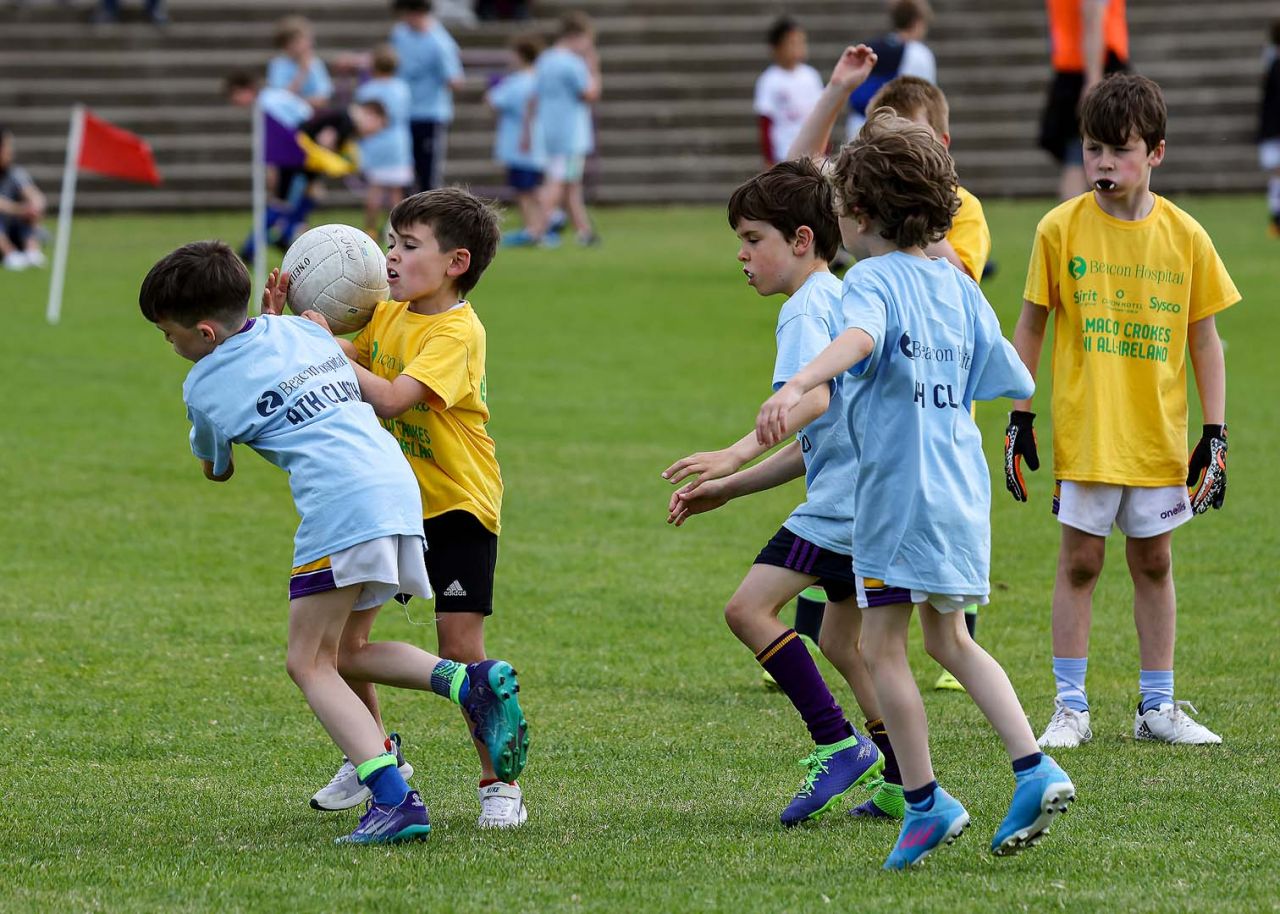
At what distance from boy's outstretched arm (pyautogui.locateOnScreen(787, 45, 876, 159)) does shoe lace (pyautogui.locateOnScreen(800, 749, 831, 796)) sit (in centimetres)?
213

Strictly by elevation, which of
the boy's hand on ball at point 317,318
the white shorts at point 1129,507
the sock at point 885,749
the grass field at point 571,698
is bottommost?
the grass field at point 571,698

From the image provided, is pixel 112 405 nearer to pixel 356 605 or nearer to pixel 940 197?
pixel 356 605

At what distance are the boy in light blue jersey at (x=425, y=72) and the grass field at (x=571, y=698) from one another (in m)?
7.93

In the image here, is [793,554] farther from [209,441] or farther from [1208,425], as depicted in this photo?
[1208,425]

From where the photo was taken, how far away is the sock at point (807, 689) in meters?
4.77

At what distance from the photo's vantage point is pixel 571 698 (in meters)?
6.27

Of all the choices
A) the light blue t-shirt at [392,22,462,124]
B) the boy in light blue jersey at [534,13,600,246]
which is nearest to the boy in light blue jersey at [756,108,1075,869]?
the boy in light blue jersey at [534,13,600,246]

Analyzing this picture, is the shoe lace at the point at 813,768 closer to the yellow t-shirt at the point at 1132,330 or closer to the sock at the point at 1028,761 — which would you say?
the sock at the point at 1028,761

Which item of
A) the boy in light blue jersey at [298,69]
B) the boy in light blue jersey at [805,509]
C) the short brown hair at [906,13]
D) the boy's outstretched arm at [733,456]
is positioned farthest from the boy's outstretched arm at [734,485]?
the boy in light blue jersey at [298,69]

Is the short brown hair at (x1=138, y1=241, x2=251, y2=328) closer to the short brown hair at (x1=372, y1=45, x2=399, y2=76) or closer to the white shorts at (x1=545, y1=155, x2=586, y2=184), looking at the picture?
the white shorts at (x1=545, y1=155, x2=586, y2=184)

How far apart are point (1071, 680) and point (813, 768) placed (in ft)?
4.48

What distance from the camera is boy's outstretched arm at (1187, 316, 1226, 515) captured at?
220 inches

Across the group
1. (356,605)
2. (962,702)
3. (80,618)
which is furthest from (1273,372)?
(356,605)

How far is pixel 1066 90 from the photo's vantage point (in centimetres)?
1061
